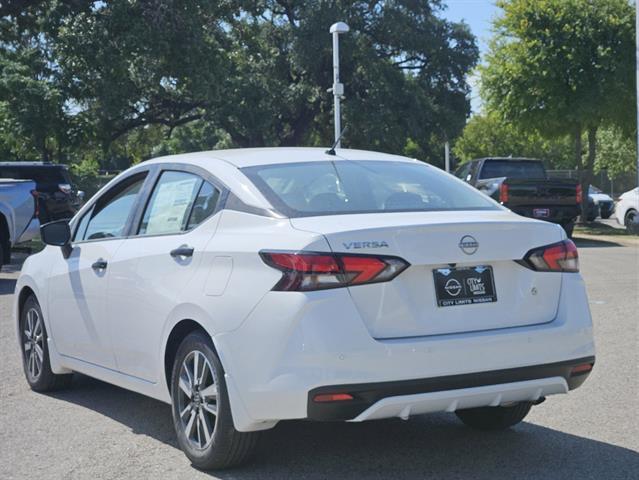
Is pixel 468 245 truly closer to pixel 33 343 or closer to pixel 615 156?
pixel 33 343

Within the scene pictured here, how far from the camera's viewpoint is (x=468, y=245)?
4.80 meters

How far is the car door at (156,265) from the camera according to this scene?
532 centimetres

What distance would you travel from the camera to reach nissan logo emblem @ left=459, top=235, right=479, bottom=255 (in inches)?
188

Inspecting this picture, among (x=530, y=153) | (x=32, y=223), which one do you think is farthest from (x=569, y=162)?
(x=32, y=223)

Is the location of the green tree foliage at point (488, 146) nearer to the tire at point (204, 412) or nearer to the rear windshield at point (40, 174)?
the rear windshield at point (40, 174)

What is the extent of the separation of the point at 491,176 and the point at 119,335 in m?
18.3

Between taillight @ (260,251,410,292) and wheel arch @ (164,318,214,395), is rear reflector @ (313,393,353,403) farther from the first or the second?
wheel arch @ (164,318,214,395)

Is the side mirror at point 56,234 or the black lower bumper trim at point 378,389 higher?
the side mirror at point 56,234

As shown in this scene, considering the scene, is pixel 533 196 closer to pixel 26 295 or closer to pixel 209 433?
pixel 26 295

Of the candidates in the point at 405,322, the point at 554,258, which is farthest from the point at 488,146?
the point at 405,322

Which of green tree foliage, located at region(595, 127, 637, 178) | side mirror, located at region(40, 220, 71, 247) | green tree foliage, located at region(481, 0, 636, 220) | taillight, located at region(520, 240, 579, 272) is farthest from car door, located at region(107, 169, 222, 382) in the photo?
green tree foliage, located at region(595, 127, 637, 178)

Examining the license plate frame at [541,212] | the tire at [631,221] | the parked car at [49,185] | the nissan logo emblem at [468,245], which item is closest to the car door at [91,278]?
the nissan logo emblem at [468,245]

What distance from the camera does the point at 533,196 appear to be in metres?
20.9

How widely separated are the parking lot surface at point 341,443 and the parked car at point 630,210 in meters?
19.1
